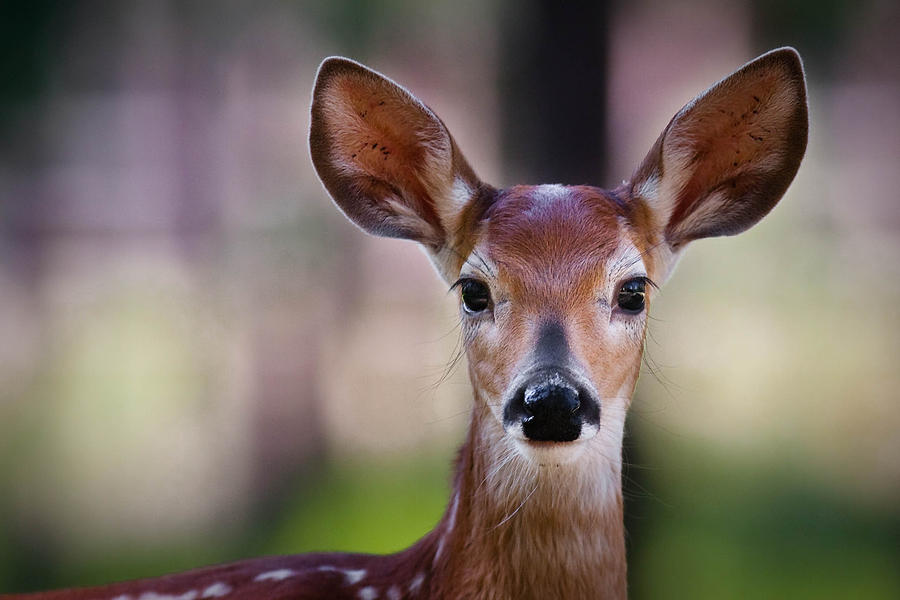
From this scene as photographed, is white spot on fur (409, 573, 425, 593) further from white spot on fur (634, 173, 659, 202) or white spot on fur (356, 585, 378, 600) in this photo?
white spot on fur (634, 173, 659, 202)

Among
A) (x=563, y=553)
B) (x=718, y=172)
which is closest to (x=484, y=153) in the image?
(x=718, y=172)

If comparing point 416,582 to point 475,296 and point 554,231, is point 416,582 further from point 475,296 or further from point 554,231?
point 554,231

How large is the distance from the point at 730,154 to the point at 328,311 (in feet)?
8.42

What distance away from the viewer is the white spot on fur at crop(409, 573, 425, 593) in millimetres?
1818

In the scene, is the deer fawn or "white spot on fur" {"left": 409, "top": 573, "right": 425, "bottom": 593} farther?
"white spot on fur" {"left": 409, "top": 573, "right": 425, "bottom": 593}

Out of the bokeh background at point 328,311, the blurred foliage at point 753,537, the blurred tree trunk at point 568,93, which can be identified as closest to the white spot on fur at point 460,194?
the blurred tree trunk at point 568,93

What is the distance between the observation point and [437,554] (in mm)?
1812

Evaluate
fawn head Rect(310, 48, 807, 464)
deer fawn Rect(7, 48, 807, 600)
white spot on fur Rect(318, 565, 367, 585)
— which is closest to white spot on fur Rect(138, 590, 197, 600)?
deer fawn Rect(7, 48, 807, 600)

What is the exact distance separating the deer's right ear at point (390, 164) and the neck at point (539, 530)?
1.14ft

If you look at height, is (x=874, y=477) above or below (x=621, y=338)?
below

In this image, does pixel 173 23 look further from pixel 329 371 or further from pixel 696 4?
pixel 696 4

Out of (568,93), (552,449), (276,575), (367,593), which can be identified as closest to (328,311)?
(568,93)

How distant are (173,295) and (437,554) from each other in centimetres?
260

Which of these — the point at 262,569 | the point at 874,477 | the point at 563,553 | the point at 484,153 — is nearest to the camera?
the point at 563,553
